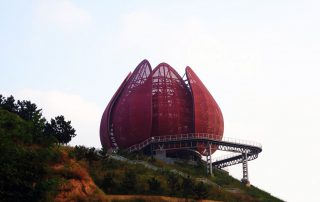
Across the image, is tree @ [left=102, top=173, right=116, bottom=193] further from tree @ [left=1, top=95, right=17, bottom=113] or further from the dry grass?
tree @ [left=1, top=95, right=17, bottom=113]

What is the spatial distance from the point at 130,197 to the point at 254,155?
33.9 meters

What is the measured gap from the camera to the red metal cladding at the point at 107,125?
7175cm

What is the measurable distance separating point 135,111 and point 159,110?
9.22 feet

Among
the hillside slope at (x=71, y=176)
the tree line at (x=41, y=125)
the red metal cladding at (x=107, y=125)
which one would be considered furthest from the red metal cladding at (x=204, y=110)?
the tree line at (x=41, y=125)

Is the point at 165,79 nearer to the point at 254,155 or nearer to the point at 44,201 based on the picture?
the point at 254,155

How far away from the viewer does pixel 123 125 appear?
69562 millimetres

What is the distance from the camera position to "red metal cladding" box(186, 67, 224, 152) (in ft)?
224

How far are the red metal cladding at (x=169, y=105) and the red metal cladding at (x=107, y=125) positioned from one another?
5.40m

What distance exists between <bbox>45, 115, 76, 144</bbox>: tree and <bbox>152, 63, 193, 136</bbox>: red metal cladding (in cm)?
2270

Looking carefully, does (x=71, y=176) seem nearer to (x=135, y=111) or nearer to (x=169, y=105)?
(x=135, y=111)

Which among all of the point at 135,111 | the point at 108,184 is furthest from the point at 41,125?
the point at 135,111

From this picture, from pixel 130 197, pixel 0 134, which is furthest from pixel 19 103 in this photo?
pixel 0 134

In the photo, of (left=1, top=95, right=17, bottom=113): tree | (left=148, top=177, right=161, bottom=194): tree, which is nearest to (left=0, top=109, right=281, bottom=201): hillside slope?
(left=148, top=177, right=161, bottom=194): tree

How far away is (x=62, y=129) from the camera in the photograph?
46.1 meters
